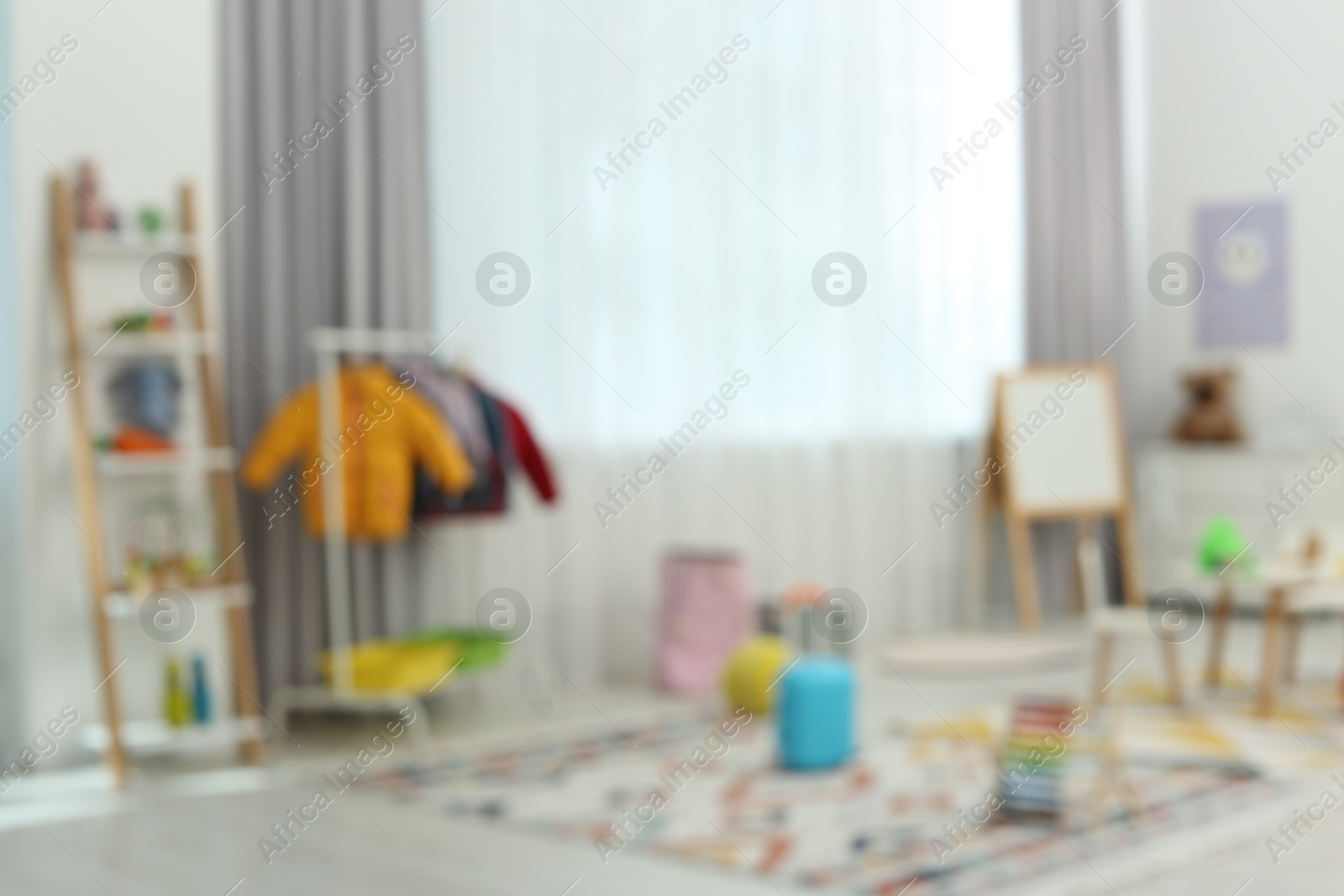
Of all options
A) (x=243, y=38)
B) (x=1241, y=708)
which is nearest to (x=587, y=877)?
(x=1241, y=708)

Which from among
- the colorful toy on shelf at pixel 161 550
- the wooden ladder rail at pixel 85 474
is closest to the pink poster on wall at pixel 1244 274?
the colorful toy on shelf at pixel 161 550

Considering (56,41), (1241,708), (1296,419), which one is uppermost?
(56,41)

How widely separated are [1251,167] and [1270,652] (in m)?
3.04

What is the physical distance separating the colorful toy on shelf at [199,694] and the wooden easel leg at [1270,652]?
283cm

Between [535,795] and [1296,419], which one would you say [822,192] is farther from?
[535,795]

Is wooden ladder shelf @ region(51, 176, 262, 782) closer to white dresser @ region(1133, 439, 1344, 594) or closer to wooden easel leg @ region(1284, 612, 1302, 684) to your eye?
wooden easel leg @ region(1284, 612, 1302, 684)

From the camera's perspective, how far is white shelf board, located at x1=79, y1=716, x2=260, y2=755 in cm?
374

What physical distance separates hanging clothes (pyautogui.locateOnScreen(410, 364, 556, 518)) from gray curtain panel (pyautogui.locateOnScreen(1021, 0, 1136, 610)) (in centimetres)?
285

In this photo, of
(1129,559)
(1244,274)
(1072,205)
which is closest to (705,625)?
(1129,559)

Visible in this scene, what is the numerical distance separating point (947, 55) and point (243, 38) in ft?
9.83

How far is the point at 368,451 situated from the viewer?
4.09 m

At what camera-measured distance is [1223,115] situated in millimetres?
6641

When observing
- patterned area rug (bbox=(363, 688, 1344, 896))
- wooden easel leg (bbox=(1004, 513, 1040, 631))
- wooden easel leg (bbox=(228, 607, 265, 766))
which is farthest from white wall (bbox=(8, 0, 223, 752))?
wooden easel leg (bbox=(1004, 513, 1040, 631))

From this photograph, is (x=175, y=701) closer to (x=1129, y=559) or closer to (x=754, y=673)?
(x=754, y=673)
